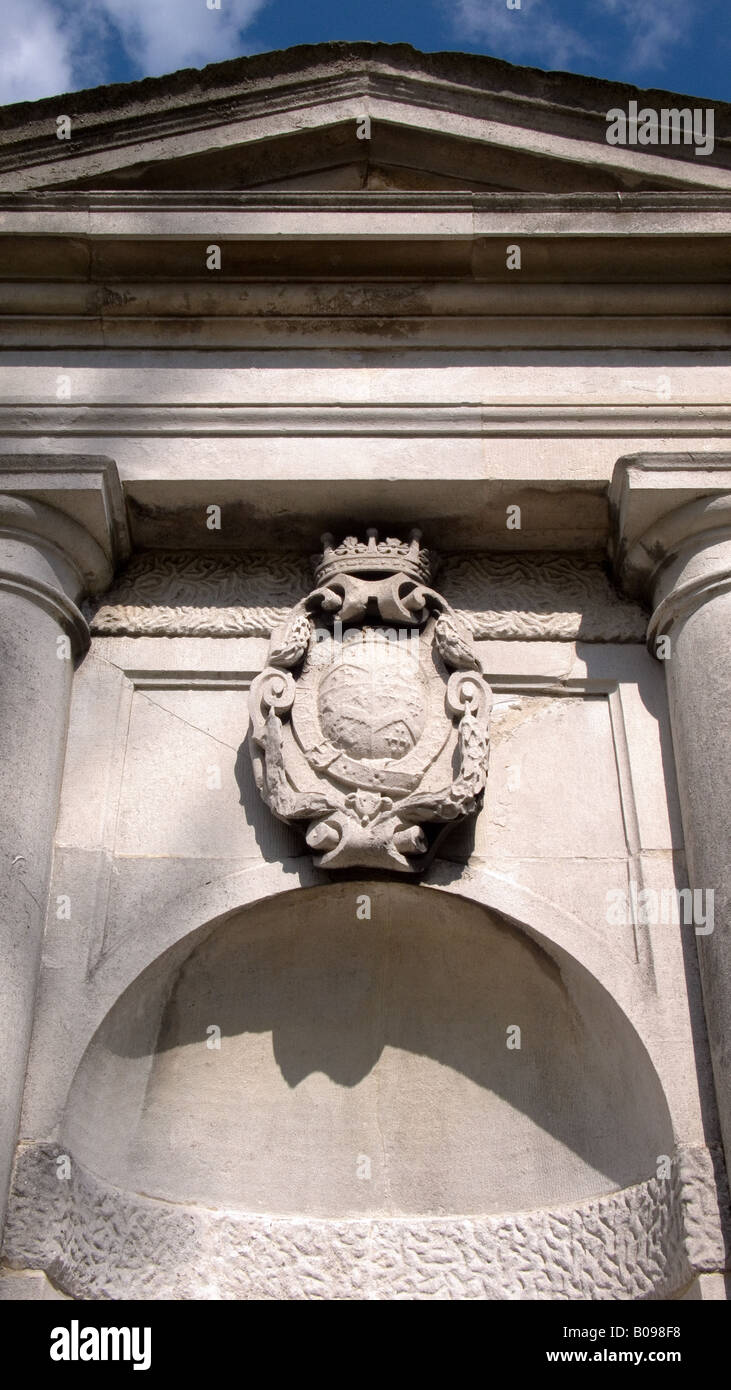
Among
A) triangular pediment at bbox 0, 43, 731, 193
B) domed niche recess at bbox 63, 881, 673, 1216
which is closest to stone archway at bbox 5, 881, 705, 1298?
domed niche recess at bbox 63, 881, 673, 1216

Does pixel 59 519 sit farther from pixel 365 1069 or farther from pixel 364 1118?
pixel 364 1118

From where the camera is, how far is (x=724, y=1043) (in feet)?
15.2

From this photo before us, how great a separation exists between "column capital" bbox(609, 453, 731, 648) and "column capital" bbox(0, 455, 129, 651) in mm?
2242

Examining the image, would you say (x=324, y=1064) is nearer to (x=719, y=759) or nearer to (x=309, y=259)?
(x=719, y=759)

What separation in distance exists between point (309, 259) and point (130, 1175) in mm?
4081

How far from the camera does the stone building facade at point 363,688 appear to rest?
503 cm

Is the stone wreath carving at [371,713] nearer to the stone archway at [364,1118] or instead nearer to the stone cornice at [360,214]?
the stone archway at [364,1118]

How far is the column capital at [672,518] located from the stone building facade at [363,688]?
0.02m

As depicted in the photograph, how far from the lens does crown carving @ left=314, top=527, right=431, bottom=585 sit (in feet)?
19.4

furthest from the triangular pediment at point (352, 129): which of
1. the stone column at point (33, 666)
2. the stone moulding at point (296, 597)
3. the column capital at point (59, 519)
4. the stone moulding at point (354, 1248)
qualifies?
the stone moulding at point (354, 1248)

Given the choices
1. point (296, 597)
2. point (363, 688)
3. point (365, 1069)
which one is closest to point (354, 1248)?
point (365, 1069)

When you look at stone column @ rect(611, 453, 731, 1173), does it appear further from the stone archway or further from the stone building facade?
the stone archway

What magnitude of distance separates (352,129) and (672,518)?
275 cm

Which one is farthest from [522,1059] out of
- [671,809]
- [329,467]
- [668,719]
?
[329,467]
